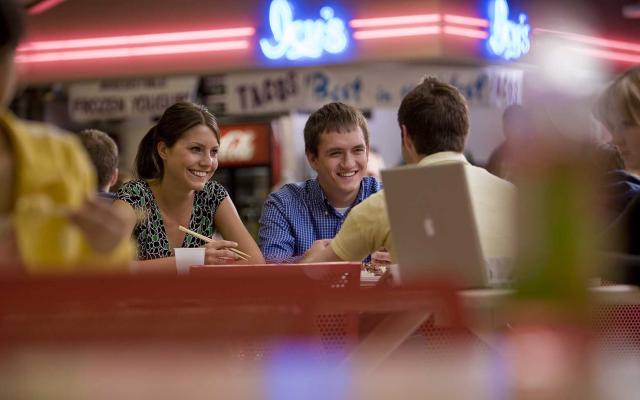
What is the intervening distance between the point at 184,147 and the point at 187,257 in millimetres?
900

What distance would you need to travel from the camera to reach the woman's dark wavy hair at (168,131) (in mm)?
4008

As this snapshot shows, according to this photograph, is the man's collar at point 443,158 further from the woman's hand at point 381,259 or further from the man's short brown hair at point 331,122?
the man's short brown hair at point 331,122

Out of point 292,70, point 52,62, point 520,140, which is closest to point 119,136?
point 52,62

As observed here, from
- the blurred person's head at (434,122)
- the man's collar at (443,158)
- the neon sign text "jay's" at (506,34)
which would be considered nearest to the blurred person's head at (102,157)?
the blurred person's head at (434,122)

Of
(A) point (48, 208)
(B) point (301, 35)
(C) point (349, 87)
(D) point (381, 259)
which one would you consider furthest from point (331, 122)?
(B) point (301, 35)

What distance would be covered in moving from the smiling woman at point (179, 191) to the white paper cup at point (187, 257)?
0.61 m

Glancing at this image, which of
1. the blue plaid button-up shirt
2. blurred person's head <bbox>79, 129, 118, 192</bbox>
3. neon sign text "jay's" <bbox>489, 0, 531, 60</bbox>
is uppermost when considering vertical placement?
neon sign text "jay's" <bbox>489, 0, 531, 60</bbox>

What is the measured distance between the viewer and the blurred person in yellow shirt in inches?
52.6

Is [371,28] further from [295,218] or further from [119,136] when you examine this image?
[295,218]

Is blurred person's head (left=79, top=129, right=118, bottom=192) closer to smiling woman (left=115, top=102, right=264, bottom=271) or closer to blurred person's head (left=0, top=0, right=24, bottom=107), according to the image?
smiling woman (left=115, top=102, right=264, bottom=271)

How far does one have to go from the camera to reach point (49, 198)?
4.68 feet

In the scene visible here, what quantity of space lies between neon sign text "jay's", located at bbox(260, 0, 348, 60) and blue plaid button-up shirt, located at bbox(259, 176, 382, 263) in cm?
471

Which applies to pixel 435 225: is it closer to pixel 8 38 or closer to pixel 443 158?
pixel 8 38

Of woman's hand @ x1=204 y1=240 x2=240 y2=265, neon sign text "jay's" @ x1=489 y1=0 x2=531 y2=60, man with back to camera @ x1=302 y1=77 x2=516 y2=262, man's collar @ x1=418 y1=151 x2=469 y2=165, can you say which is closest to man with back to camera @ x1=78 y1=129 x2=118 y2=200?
woman's hand @ x1=204 y1=240 x2=240 y2=265
